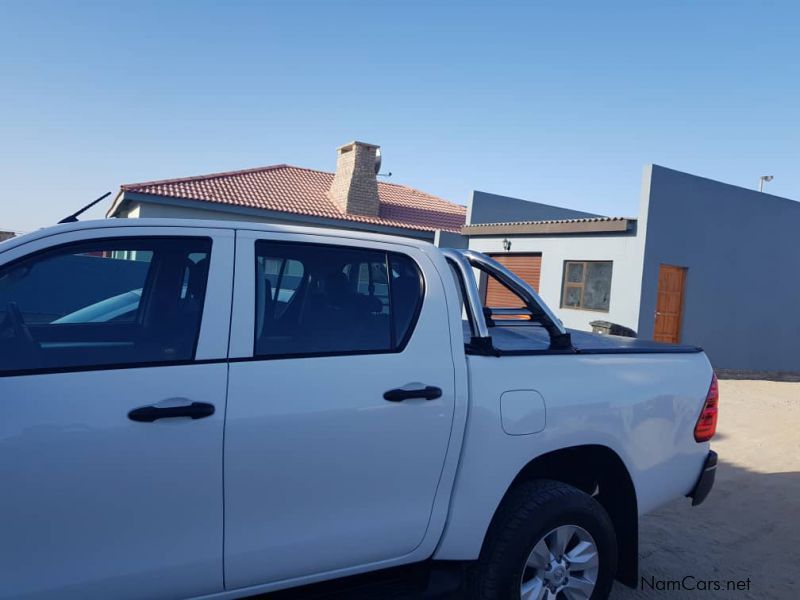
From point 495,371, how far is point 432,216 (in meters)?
23.6

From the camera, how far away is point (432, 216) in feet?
86.0

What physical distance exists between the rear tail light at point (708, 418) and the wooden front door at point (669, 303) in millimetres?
12405

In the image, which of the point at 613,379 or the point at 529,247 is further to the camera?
the point at 529,247

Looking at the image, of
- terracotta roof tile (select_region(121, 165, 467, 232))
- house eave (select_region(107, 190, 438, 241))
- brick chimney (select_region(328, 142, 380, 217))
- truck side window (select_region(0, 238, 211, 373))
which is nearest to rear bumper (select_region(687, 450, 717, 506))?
truck side window (select_region(0, 238, 211, 373))

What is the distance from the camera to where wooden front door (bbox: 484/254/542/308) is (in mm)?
17875

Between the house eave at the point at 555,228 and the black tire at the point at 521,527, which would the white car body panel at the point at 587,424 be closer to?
the black tire at the point at 521,527

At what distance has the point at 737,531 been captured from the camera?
4.94 metres

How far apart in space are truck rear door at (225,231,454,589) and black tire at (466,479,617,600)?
1.26ft

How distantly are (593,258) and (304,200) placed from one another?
452 inches

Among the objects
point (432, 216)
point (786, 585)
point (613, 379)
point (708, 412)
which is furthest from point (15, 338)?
point (432, 216)

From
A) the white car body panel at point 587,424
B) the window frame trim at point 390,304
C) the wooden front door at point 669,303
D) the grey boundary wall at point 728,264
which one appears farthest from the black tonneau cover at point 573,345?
the wooden front door at point 669,303

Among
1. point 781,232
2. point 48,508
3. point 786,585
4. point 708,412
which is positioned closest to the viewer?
point 48,508

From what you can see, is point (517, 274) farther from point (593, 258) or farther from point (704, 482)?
point (704, 482)

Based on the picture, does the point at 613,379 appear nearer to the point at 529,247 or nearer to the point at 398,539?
the point at 398,539
